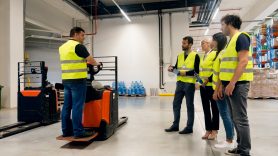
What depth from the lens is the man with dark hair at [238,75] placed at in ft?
8.41

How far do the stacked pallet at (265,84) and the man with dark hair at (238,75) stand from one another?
8.12 m

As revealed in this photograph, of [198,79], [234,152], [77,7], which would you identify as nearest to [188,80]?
[198,79]

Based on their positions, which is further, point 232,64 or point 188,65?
point 188,65

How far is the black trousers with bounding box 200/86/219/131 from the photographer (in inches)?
142

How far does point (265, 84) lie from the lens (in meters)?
9.93

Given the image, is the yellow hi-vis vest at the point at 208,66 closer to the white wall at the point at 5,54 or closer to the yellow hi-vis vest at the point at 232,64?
the yellow hi-vis vest at the point at 232,64

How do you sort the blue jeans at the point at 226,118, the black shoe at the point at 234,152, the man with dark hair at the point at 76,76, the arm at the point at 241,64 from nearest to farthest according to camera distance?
the arm at the point at 241,64 < the black shoe at the point at 234,152 < the blue jeans at the point at 226,118 < the man with dark hair at the point at 76,76

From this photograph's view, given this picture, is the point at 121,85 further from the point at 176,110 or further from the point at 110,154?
the point at 110,154

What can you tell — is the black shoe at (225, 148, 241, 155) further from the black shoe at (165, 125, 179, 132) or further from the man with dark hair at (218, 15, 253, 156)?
the black shoe at (165, 125, 179, 132)

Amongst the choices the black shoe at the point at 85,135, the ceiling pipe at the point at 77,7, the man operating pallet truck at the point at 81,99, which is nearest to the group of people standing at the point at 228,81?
the man operating pallet truck at the point at 81,99

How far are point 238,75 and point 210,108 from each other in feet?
4.57

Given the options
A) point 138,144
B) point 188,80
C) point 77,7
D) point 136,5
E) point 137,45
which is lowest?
point 138,144

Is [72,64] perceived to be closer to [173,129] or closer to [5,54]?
[173,129]

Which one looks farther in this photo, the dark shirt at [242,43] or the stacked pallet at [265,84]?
the stacked pallet at [265,84]
